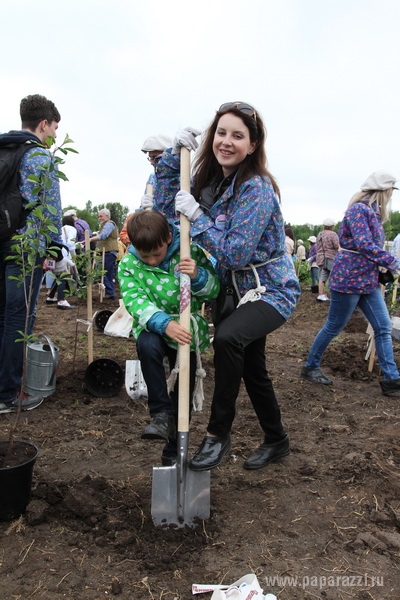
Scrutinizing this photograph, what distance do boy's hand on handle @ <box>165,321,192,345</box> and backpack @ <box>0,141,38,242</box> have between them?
194 cm

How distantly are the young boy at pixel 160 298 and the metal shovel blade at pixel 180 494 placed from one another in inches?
6.5

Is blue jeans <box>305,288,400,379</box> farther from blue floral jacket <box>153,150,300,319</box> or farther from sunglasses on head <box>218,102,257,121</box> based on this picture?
sunglasses on head <box>218,102,257,121</box>

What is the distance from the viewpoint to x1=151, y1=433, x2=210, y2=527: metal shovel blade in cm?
265

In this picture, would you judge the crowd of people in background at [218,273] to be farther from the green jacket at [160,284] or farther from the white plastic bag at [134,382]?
the white plastic bag at [134,382]

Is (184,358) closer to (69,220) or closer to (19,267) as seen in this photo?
(19,267)

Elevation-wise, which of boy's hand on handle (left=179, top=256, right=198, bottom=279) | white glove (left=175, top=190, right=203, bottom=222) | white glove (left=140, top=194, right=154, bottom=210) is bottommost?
boy's hand on handle (left=179, top=256, right=198, bottom=279)

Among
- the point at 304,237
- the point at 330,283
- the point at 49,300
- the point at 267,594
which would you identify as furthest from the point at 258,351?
the point at 304,237

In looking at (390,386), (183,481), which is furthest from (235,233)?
(390,386)

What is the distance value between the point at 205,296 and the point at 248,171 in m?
0.73

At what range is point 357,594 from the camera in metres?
2.23

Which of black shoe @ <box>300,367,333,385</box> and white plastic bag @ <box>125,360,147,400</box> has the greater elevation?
white plastic bag @ <box>125,360,147,400</box>

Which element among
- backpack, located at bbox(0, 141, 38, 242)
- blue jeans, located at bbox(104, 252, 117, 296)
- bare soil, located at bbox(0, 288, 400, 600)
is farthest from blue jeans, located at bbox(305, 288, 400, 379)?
blue jeans, located at bbox(104, 252, 117, 296)

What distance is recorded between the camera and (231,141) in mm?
2807

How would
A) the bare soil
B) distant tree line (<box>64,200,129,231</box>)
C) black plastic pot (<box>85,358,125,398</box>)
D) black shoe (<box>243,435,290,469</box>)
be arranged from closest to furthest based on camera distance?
1. the bare soil
2. black shoe (<box>243,435,290,469</box>)
3. black plastic pot (<box>85,358,125,398</box>)
4. distant tree line (<box>64,200,129,231</box>)
